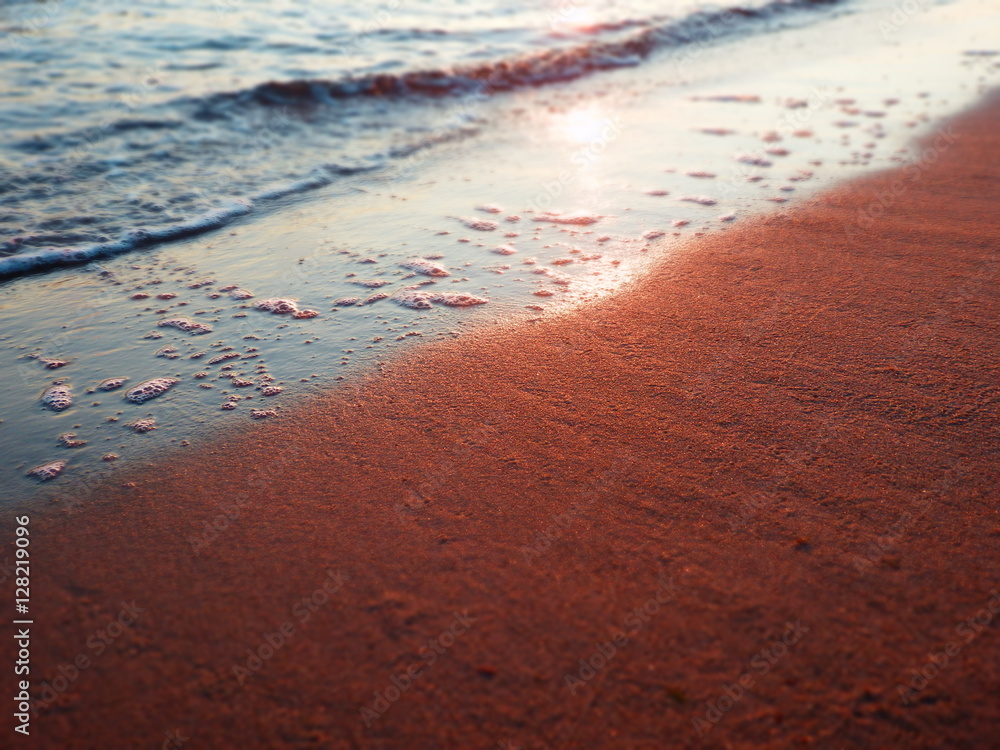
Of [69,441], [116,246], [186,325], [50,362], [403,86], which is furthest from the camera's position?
[403,86]

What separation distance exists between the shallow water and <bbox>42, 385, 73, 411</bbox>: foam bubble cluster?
0.04 meters

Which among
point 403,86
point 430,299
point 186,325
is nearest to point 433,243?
point 430,299

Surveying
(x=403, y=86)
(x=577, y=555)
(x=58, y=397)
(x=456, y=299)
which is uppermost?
(x=403, y=86)

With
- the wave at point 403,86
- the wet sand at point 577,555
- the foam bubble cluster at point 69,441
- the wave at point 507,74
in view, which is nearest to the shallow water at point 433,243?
the foam bubble cluster at point 69,441

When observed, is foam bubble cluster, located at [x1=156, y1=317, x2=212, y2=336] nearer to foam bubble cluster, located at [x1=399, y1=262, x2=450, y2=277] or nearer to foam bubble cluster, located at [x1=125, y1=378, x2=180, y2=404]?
foam bubble cluster, located at [x1=125, y1=378, x2=180, y2=404]

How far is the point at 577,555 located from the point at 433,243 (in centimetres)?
247

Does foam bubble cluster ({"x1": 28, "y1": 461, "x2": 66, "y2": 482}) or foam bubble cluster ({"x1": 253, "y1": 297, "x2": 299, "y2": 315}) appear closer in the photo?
foam bubble cluster ({"x1": 28, "y1": 461, "x2": 66, "y2": 482})

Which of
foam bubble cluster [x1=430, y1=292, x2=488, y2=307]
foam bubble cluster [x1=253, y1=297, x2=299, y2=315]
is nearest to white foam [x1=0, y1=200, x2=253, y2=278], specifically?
foam bubble cluster [x1=253, y1=297, x2=299, y2=315]

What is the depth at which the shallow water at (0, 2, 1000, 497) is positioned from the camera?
2.74m

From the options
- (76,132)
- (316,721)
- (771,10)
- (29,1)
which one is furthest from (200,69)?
(771,10)

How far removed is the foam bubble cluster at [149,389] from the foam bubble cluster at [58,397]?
212mm

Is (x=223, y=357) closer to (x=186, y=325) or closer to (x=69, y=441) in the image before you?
(x=186, y=325)

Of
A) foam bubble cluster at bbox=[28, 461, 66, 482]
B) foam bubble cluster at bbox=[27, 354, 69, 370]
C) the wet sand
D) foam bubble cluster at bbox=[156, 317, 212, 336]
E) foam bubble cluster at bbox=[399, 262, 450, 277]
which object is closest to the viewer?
the wet sand

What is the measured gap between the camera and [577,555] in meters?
1.93
